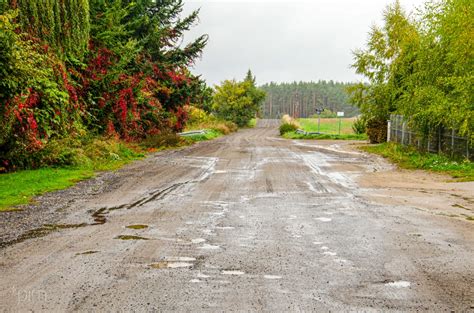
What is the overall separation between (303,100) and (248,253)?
17302 cm

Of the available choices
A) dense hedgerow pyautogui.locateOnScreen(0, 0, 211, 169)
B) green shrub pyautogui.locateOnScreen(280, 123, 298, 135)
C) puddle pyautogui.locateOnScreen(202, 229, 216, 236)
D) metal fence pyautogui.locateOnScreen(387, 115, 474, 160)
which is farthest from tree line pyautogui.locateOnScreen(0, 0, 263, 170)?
green shrub pyautogui.locateOnScreen(280, 123, 298, 135)

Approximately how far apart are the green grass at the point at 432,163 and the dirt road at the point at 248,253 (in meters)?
3.89

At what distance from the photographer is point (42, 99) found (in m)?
13.9

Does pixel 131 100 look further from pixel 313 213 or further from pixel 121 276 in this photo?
pixel 121 276

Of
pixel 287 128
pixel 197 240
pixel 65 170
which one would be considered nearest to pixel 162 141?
pixel 65 170

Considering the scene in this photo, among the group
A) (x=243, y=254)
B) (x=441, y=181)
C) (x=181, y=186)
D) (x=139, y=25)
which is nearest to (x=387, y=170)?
(x=441, y=181)

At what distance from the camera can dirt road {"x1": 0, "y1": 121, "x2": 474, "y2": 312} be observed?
4152 millimetres

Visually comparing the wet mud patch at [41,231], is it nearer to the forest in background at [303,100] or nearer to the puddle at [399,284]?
the puddle at [399,284]

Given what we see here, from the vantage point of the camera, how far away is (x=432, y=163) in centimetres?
1666

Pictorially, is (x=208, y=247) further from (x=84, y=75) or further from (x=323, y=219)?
(x=84, y=75)

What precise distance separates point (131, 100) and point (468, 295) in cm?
1911

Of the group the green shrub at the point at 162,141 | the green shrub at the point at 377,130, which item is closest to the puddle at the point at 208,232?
the green shrub at the point at 162,141

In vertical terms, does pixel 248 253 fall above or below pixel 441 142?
below

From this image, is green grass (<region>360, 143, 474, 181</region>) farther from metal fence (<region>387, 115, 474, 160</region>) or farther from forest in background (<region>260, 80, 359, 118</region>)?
forest in background (<region>260, 80, 359, 118</region>)
